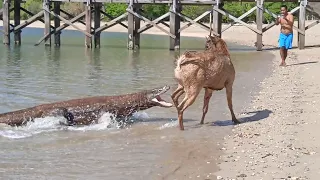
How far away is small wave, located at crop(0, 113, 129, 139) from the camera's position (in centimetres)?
950

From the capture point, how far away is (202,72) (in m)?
9.20

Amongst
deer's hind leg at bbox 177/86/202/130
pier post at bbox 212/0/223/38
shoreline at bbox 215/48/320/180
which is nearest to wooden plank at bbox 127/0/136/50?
pier post at bbox 212/0/223/38

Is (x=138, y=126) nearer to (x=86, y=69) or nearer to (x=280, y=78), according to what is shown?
(x=280, y=78)

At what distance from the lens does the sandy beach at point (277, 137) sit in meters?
6.59

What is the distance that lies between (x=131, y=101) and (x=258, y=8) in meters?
16.4

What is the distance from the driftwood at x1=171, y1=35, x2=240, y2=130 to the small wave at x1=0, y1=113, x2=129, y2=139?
1182 millimetres

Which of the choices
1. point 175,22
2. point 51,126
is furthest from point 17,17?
point 51,126

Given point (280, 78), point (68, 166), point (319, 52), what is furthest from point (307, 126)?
point (319, 52)

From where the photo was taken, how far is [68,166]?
730 centimetres

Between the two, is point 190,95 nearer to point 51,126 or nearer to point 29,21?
point 51,126

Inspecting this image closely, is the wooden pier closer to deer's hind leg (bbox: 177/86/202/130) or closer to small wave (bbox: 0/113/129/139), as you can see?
small wave (bbox: 0/113/129/139)

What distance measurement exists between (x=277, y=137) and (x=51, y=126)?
12.1 ft

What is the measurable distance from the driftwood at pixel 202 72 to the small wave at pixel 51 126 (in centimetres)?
118

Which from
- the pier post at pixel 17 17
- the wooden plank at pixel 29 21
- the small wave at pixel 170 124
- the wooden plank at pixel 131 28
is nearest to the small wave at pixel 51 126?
the small wave at pixel 170 124
